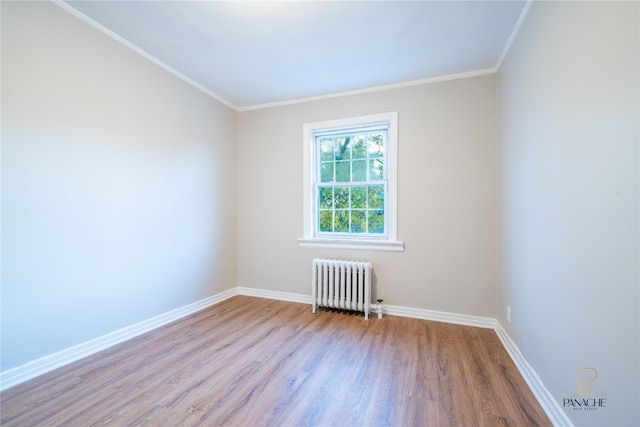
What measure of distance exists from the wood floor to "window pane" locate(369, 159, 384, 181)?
1715mm

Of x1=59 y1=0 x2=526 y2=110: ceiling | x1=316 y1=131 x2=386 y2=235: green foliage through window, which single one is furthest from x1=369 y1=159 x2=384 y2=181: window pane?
x1=59 y1=0 x2=526 y2=110: ceiling

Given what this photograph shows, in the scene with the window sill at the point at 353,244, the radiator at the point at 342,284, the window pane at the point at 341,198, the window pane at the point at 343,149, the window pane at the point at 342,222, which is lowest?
the radiator at the point at 342,284

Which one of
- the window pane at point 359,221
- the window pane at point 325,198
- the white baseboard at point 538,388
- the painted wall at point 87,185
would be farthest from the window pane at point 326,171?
the white baseboard at point 538,388

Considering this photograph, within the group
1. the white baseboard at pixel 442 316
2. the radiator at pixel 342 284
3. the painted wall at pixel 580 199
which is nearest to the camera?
the painted wall at pixel 580 199

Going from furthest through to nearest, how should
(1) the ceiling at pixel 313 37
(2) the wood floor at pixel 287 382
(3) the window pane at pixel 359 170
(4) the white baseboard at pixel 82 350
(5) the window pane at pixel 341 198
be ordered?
(5) the window pane at pixel 341 198 < (3) the window pane at pixel 359 170 < (1) the ceiling at pixel 313 37 < (4) the white baseboard at pixel 82 350 < (2) the wood floor at pixel 287 382

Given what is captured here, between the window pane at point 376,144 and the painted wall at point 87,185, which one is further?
the window pane at point 376,144

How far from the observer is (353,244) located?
3164 mm

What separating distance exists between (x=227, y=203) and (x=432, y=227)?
8.67 feet

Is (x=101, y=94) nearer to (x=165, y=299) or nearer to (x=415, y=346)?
(x=165, y=299)

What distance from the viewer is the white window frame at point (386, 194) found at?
2.99 metres

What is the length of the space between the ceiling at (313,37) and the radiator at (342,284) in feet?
6.89

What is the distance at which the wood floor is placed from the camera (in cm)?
148

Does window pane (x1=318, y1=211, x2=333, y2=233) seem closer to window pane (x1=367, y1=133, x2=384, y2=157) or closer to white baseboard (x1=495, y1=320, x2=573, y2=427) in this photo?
window pane (x1=367, y1=133, x2=384, y2=157)

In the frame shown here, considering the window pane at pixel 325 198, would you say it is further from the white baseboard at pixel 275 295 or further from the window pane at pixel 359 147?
the white baseboard at pixel 275 295
